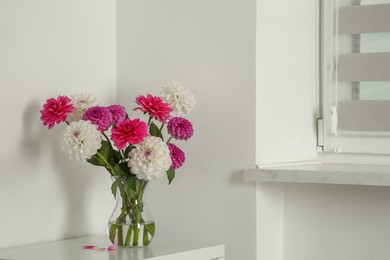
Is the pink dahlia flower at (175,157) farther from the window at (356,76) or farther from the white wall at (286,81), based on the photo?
the window at (356,76)

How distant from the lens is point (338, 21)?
7.55 ft

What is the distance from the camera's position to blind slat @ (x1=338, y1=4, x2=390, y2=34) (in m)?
2.21

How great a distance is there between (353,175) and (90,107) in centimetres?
71

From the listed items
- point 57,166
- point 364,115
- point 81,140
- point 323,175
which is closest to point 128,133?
point 81,140

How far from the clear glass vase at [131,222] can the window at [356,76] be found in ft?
2.20

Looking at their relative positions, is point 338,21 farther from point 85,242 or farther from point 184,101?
point 85,242

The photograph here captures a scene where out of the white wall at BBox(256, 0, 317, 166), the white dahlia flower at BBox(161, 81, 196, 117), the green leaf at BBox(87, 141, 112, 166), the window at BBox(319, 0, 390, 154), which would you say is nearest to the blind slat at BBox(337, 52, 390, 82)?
the window at BBox(319, 0, 390, 154)

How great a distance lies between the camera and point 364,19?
7.36ft

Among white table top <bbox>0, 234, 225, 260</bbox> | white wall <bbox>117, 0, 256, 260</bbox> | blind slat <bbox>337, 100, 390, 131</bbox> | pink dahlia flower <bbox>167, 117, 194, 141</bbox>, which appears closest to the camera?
white table top <bbox>0, 234, 225, 260</bbox>

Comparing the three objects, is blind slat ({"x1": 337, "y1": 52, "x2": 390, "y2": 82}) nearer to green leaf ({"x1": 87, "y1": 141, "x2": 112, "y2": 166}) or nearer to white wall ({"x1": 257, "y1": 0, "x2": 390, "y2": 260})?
white wall ({"x1": 257, "y1": 0, "x2": 390, "y2": 260})

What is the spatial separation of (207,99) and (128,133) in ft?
1.27

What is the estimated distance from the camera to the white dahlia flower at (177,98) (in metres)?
1.95

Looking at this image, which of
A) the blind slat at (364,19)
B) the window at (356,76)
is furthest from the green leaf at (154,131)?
the blind slat at (364,19)

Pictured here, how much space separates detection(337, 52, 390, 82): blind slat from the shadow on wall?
839 millimetres
